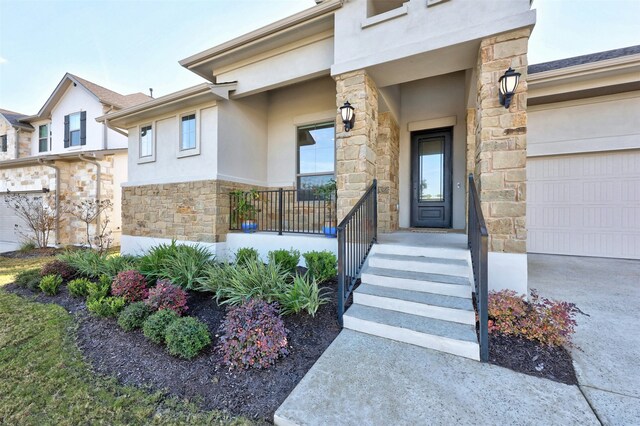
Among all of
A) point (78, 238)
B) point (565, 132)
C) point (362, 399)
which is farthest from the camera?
point (78, 238)

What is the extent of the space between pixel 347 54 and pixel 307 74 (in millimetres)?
1010

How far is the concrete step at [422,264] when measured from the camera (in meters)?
3.28

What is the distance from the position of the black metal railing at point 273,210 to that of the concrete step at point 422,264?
1.66 meters

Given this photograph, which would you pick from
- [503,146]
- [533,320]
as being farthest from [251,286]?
[503,146]

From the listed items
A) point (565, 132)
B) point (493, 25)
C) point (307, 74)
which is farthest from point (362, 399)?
point (565, 132)

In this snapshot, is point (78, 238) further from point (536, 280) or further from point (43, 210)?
point (536, 280)

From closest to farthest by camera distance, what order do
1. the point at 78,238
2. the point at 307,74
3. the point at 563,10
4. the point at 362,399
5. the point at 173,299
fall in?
the point at 362,399 < the point at 173,299 < the point at 307,74 < the point at 563,10 < the point at 78,238

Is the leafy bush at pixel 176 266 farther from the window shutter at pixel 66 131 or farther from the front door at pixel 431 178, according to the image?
the window shutter at pixel 66 131

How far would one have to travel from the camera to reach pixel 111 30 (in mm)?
9070

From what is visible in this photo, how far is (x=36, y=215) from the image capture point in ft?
31.8

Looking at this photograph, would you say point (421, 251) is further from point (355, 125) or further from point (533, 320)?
point (355, 125)

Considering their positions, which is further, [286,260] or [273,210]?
[273,210]

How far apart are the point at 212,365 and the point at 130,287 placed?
2287mm

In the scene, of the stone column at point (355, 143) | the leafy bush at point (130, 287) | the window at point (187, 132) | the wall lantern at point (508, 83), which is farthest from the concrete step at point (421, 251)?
the window at point (187, 132)
